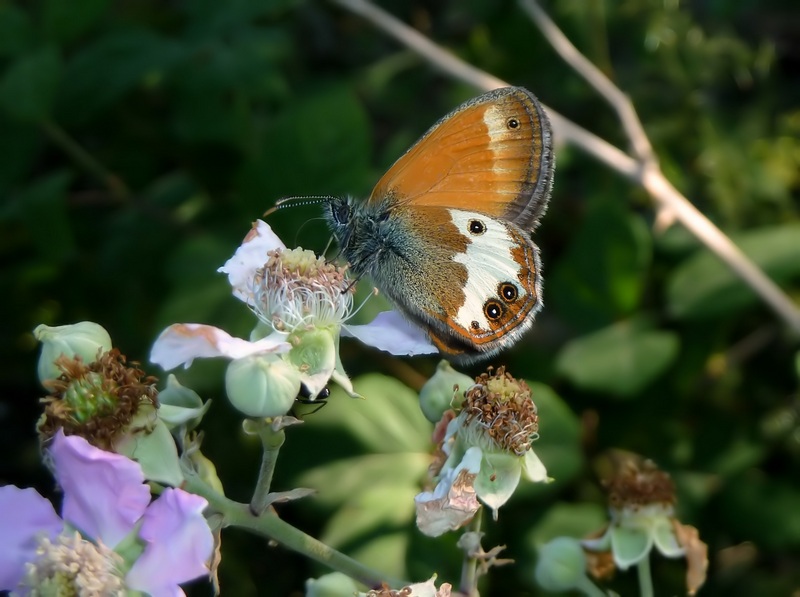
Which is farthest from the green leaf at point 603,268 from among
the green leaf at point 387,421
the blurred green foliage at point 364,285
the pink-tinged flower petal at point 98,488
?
the pink-tinged flower petal at point 98,488

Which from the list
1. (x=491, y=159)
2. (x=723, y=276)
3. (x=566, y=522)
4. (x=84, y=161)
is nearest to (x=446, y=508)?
(x=491, y=159)

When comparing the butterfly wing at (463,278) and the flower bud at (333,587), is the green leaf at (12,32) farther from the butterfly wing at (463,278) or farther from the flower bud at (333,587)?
the flower bud at (333,587)

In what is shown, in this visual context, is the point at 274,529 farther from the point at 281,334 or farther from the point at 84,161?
the point at 84,161

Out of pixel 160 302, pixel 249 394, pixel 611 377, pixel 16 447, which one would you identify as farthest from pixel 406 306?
pixel 16 447

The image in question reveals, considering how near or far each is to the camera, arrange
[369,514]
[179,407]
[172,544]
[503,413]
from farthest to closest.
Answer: [369,514]
[503,413]
[179,407]
[172,544]

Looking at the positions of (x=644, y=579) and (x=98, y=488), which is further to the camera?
(x=644, y=579)

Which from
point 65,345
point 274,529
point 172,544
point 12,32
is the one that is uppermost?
point 12,32
